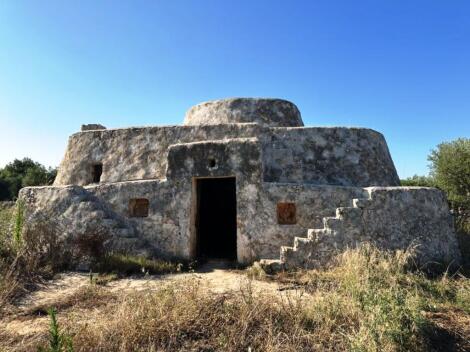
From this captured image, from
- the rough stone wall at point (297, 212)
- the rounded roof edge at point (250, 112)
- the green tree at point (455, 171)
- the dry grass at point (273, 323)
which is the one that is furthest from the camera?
the green tree at point (455, 171)

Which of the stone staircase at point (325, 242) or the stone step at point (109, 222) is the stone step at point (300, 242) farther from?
the stone step at point (109, 222)

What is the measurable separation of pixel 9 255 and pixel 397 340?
6851mm

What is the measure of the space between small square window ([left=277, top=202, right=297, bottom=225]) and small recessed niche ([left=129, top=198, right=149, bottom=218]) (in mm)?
3298

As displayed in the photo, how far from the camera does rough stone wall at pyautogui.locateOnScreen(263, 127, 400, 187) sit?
28.3 ft

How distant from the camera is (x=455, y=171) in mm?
16344

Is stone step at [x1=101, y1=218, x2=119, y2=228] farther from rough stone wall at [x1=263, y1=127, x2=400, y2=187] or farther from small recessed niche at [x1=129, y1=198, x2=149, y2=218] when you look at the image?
rough stone wall at [x1=263, y1=127, x2=400, y2=187]

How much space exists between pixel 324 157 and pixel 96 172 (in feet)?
22.2

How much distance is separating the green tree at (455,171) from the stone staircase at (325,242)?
11.9 meters

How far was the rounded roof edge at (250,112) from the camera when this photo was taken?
35.1 ft

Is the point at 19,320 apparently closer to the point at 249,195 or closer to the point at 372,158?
the point at 249,195

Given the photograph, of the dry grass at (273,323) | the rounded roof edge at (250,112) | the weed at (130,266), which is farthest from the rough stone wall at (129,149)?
the dry grass at (273,323)

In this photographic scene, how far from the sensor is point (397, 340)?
366 centimetres

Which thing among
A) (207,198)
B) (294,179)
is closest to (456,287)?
(294,179)

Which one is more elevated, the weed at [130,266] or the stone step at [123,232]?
the stone step at [123,232]
